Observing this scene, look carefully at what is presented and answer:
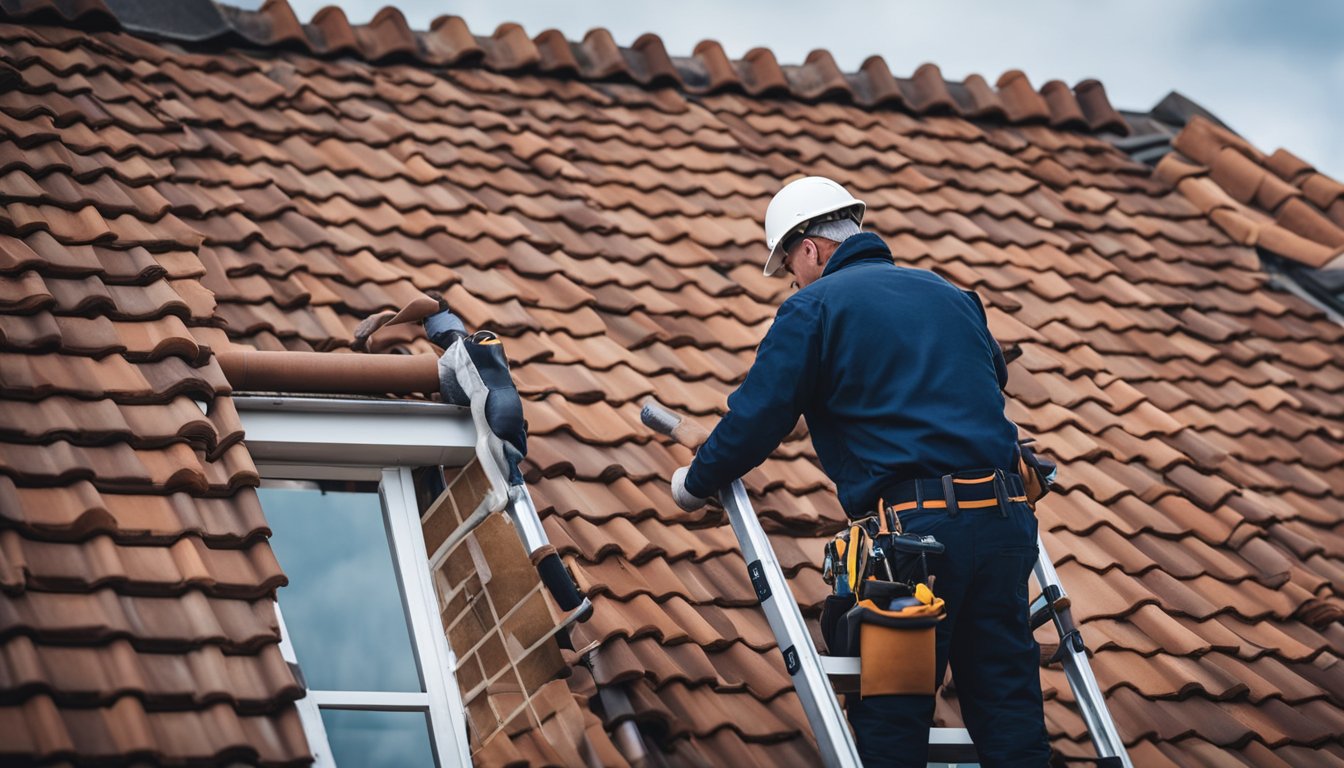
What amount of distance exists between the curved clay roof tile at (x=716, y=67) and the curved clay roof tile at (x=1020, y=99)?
5.32ft

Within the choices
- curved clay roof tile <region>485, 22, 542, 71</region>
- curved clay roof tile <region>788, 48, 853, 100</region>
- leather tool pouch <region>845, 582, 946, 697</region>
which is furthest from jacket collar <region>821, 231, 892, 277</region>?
curved clay roof tile <region>788, 48, 853, 100</region>

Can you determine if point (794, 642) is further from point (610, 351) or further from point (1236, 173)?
point (1236, 173)

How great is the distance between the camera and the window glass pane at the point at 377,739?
12.1 feet

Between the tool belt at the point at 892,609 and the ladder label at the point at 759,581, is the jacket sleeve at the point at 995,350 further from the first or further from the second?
the ladder label at the point at 759,581

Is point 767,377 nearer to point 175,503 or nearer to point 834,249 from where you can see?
point 834,249

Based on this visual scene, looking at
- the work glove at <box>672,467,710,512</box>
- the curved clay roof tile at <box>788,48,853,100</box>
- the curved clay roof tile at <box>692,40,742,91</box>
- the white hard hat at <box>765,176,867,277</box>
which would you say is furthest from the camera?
the curved clay roof tile at <box>788,48,853,100</box>

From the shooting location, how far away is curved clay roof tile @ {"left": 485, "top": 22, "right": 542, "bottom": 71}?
7055 millimetres

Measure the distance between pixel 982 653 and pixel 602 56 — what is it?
14.9ft

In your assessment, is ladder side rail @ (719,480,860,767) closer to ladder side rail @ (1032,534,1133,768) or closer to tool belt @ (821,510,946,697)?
tool belt @ (821,510,946,697)

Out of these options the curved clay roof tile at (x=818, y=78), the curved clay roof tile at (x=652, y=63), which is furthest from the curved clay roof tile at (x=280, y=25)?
the curved clay roof tile at (x=818, y=78)

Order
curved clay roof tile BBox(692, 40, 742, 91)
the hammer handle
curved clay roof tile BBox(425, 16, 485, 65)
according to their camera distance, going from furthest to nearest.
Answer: curved clay roof tile BBox(692, 40, 742, 91) < curved clay roof tile BBox(425, 16, 485, 65) < the hammer handle

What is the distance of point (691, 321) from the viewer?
18.2ft

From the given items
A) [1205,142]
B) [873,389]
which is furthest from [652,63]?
[873,389]

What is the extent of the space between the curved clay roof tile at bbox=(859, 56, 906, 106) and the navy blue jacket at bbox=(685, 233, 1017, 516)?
4066 mm
